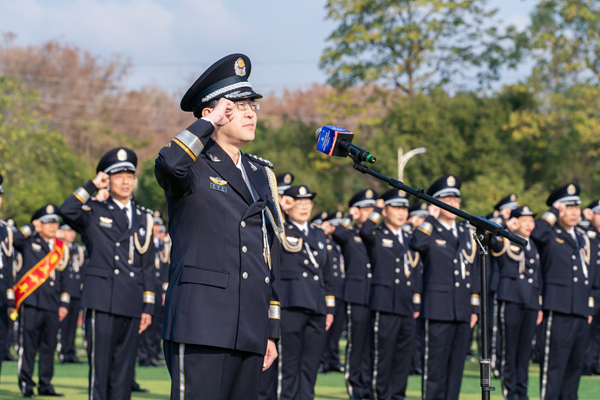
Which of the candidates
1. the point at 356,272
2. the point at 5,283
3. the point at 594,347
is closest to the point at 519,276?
the point at 356,272

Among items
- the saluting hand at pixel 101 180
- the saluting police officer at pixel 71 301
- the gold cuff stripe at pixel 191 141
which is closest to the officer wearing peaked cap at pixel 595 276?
the saluting hand at pixel 101 180

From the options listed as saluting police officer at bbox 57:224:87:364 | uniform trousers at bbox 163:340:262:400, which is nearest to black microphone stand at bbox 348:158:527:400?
uniform trousers at bbox 163:340:262:400

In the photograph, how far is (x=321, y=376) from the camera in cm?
1274

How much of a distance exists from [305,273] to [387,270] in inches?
62.1

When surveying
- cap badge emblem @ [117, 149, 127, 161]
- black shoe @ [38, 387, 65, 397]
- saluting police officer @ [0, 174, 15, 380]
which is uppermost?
cap badge emblem @ [117, 149, 127, 161]

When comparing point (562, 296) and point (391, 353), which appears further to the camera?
point (391, 353)

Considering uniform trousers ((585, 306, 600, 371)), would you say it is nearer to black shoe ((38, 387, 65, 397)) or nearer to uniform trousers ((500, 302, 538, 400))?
uniform trousers ((500, 302, 538, 400))

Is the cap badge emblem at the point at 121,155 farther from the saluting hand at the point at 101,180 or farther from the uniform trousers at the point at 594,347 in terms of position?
the uniform trousers at the point at 594,347

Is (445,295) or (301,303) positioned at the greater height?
(445,295)

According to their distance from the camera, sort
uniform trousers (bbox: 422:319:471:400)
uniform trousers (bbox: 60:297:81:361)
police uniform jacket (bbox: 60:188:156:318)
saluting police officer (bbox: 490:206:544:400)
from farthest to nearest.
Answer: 1. uniform trousers (bbox: 60:297:81:361)
2. saluting police officer (bbox: 490:206:544:400)
3. uniform trousers (bbox: 422:319:471:400)
4. police uniform jacket (bbox: 60:188:156:318)

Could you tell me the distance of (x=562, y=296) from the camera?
8.31 metres

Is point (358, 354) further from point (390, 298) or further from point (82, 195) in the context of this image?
point (82, 195)

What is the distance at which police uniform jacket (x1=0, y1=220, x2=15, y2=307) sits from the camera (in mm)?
9914

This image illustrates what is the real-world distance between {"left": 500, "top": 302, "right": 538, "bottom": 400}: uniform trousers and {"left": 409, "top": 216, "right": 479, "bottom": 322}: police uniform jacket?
133 centimetres
